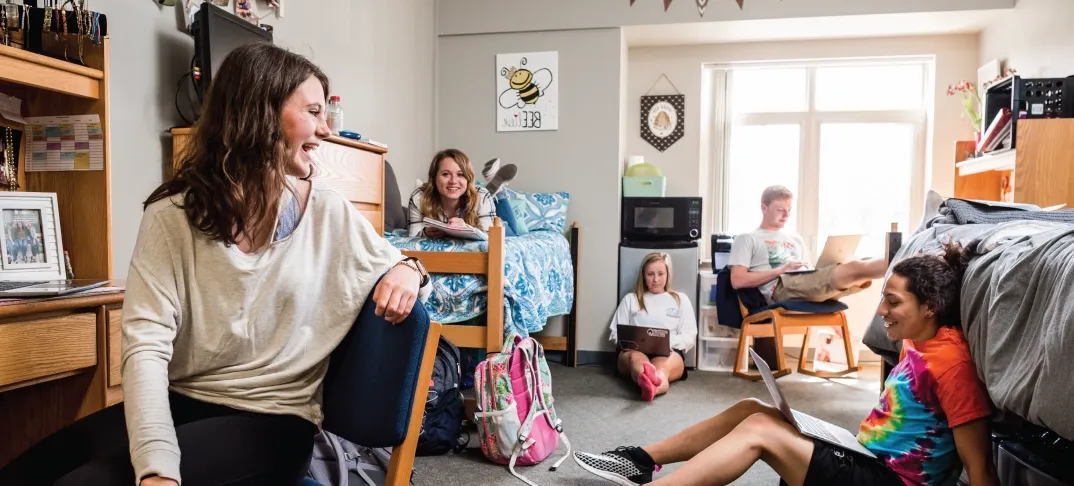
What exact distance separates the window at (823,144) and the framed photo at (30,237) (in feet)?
12.1

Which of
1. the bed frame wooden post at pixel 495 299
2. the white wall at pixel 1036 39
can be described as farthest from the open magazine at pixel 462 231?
the white wall at pixel 1036 39

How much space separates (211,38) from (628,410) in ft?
6.96

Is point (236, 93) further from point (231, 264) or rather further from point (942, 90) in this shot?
point (942, 90)

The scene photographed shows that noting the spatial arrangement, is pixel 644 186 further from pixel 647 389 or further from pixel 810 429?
pixel 810 429

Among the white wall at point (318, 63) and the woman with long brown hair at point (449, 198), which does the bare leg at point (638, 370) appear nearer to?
the woman with long brown hair at point (449, 198)

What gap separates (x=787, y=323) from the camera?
3422 millimetres

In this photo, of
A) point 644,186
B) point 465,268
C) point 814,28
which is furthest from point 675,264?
point 465,268

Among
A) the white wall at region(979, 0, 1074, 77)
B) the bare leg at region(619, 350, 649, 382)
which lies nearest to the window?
the white wall at region(979, 0, 1074, 77)

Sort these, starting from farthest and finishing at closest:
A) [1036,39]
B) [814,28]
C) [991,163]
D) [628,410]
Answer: [814,28]
[1036,39]
[991,163]
[628,410]

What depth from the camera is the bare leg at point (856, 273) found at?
3.24 meters

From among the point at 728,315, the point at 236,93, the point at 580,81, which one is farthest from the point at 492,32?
the point at 236,93

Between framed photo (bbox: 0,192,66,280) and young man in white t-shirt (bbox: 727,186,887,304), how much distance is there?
9.94 ft

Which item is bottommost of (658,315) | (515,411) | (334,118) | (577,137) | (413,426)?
(515,411)

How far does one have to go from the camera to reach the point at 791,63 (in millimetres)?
4230
